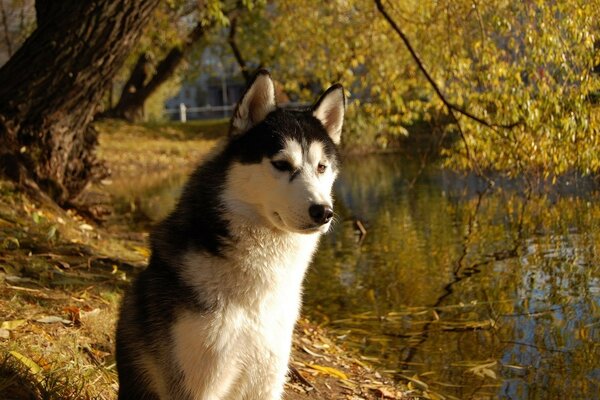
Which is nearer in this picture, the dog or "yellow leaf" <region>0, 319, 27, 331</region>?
the dog

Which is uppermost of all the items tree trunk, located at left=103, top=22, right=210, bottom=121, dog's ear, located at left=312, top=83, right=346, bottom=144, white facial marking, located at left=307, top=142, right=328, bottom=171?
tree trunk, located at left=103, top=22, right=210, bottom=121

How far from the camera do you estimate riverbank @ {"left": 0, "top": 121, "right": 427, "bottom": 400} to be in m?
3.83

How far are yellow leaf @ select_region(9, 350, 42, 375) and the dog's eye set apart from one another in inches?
69.2

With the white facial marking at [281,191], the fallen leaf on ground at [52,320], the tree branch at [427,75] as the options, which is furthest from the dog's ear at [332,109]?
the tree branch at [427,75]

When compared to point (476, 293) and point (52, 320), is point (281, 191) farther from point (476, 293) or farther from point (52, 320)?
point (476, 293)

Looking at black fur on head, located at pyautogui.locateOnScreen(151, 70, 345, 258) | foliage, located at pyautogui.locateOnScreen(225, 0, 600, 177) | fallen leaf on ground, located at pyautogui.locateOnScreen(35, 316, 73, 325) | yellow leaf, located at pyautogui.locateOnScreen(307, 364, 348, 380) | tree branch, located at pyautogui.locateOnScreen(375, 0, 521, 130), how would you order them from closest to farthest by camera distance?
black fur on head, located at pyautogui.locateOnScreen(151, 70, 345, 258)
fallen leaf on ground, located at pyautogui.locateOnScreen(35, 316, 73, 325)
yellow leaf, located at pyautogui.locateOnScreen(307, 364, 348, 380)
foliage, located at pyautogui.locateOnScreen(225, 0, 600, 177)
tree branch, located at pyautogui.locateOnScreen(375, 0, 521, 130)

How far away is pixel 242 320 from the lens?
304cm

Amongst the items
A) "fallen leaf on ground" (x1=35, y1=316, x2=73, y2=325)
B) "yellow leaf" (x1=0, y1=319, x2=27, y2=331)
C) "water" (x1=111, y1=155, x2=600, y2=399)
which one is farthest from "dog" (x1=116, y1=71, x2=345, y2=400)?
"water" (x1=111, y1=155, x2=600, y2=399)

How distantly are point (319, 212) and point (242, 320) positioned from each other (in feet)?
1.92

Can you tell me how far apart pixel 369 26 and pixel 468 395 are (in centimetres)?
783

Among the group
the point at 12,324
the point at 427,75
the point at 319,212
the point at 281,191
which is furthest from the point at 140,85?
the point at 319,212

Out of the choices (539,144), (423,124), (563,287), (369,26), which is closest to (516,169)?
(539,144)

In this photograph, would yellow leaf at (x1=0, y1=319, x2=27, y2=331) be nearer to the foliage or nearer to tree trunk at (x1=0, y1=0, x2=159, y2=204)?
tree trunk at (x1=0, y1=0, x2=159, y2=204)

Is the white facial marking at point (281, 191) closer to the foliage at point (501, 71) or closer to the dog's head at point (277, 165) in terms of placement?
the dog's head at point (277, 165)
